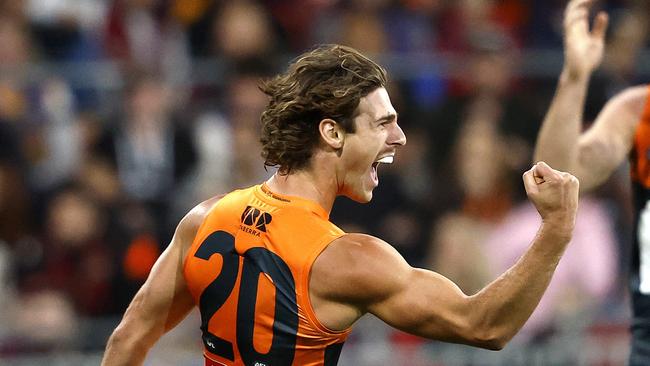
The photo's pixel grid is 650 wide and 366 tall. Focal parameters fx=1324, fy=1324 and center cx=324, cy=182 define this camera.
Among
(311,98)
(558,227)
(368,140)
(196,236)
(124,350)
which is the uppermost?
(311,98)

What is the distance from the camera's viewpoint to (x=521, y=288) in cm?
403

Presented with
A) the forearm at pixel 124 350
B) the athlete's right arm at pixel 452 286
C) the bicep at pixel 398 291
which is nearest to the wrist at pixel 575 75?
the athlete's right arm at pixel 452 286

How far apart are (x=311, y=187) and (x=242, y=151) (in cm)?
457

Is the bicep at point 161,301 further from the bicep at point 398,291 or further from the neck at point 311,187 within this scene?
the bicep at point 398,291

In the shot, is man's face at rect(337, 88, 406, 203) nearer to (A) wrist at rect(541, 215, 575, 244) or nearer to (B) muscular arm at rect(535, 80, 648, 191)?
(A) wrist at rect(541, 215, 575, 244)

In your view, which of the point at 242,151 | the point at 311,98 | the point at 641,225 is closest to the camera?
the point at 311,98

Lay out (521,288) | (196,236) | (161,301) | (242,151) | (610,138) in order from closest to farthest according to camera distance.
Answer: (521,288) < (196,236) < (161,301) < (610,138) < (242,151)

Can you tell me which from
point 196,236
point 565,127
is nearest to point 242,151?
point 565,127

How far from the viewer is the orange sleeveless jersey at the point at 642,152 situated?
5523 millimetres

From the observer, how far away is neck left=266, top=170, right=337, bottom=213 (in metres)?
4.39

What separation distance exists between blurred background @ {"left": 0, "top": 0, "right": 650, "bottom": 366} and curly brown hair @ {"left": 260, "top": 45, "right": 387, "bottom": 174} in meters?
3.80

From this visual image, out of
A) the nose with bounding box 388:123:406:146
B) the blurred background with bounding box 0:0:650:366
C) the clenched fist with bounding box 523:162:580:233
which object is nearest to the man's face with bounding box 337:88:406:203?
the nose with bounding box 388:123:406:146

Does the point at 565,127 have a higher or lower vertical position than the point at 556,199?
higher

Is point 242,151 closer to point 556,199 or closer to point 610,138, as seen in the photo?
point 610,138
